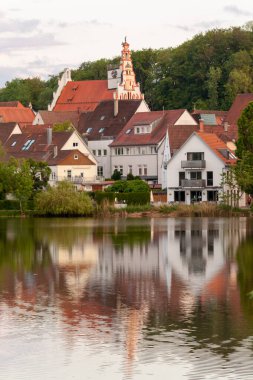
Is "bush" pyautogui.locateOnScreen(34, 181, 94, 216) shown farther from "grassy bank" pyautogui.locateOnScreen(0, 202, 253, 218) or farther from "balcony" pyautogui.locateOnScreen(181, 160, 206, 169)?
"balcony" pyautogui.locateOnScreen(181, 160, 206, 169)

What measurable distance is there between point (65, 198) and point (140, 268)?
4376 cm

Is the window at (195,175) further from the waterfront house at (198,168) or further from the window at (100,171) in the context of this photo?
the window at (100,171)

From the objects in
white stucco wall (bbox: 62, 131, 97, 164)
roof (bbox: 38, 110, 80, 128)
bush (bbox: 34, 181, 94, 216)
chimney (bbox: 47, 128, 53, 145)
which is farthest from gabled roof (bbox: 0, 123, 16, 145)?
bush (bbox: 34, 181, 94, 216)

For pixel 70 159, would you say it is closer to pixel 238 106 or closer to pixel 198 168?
pixel 198 168

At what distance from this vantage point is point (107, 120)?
119500mm

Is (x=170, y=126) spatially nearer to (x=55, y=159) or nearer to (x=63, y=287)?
(x=55, y=159)

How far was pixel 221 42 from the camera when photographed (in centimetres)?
14162

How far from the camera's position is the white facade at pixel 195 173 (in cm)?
9638

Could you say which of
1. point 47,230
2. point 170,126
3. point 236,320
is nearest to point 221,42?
point 170,126

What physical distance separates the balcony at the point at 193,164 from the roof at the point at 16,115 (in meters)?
52.0

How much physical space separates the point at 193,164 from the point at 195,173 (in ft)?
3.44

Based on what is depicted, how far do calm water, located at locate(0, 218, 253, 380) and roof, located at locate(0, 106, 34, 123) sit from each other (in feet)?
305

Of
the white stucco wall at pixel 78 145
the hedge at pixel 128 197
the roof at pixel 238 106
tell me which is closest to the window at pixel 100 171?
the white stucco wall at pixel 78 145

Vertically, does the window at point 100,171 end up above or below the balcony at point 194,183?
above
